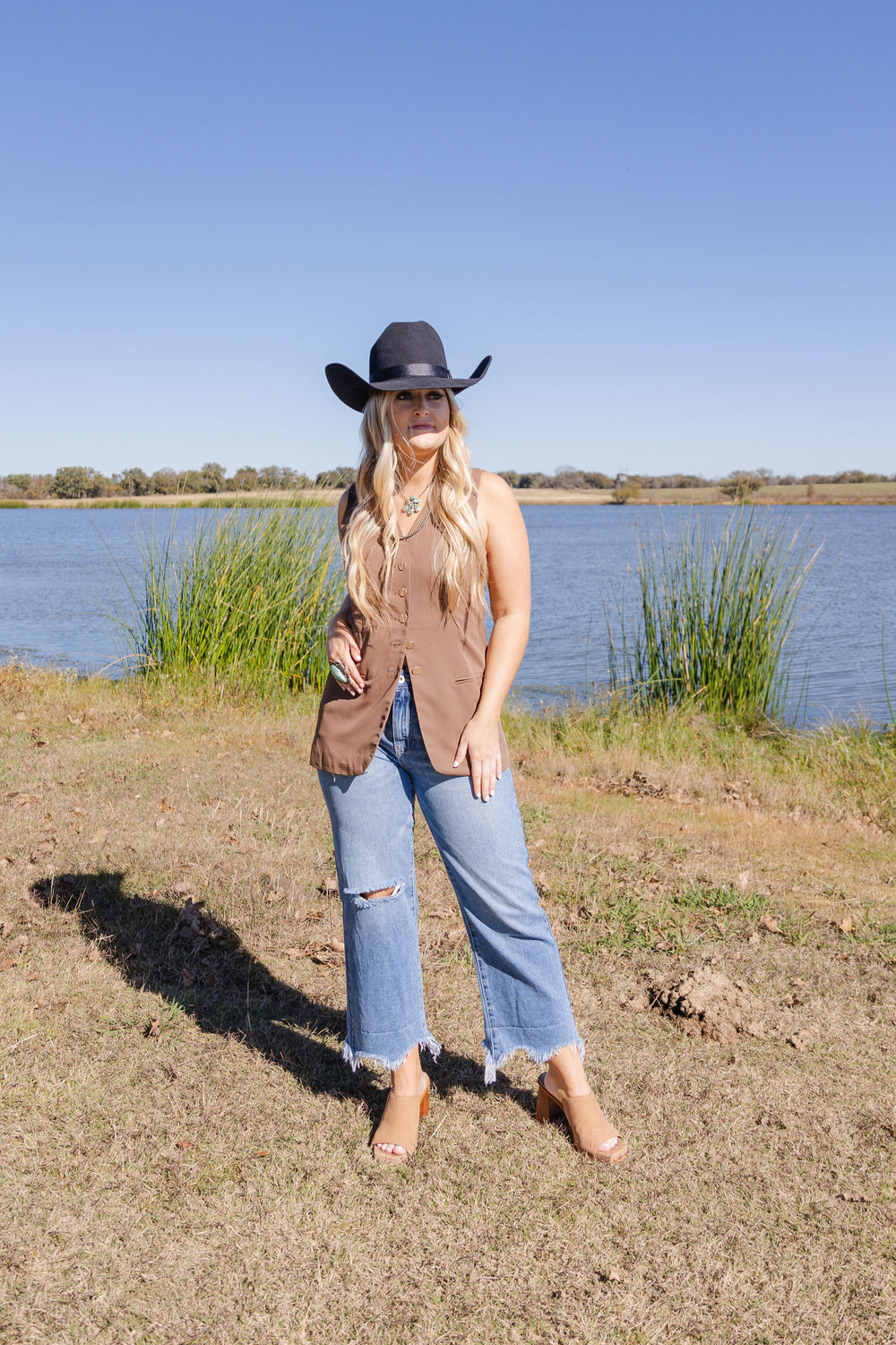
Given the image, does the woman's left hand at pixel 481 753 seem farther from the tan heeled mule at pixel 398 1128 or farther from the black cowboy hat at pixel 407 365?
the tan heeled mule at pixel 398 1128

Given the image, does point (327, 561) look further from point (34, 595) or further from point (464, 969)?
point (34, 595)

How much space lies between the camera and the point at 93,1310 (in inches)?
87.5

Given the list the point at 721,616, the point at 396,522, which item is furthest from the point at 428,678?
the point at 721,616

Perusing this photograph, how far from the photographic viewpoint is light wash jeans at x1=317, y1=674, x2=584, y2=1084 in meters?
2.55

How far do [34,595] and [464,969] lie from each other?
1896 centimetres

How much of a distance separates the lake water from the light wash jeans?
6.34m

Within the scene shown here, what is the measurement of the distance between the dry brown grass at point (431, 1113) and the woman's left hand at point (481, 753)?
3.62 ft

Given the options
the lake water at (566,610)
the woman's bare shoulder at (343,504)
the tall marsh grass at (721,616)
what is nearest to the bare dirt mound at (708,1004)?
the woman's bare shoulder at (343,504)

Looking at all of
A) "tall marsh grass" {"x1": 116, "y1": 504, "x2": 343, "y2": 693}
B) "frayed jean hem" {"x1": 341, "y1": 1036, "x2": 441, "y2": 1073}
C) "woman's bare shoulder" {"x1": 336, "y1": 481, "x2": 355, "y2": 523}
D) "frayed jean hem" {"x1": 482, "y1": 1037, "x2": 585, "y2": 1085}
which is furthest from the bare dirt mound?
"tall marsh grass" {"x1": 116, "y1": 504, "x2": 343, "y2": 693}

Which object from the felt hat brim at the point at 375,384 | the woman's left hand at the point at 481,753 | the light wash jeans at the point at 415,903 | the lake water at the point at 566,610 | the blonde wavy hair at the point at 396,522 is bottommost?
the lake water at the point at 566,610

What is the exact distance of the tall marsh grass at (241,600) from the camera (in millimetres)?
8992

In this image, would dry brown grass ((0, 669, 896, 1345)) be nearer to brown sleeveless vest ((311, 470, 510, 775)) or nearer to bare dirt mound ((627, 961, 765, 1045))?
bare dirt mound ((627, 961, 765, 1045))

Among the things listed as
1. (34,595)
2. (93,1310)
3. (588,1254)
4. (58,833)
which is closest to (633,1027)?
(588,1254)

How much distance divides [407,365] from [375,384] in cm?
9
